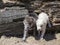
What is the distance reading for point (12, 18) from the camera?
24.2 ft

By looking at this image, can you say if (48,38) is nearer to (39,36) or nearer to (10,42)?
(39,36)

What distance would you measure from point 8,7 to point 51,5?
4.98 feet

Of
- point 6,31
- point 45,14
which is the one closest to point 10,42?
point 6,31

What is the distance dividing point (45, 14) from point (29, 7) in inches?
24.2

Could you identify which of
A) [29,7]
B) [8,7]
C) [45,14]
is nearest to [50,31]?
[45,14]

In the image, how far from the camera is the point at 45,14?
752cm

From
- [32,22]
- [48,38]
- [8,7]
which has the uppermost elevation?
[8,7]

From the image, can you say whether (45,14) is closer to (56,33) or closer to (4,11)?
(56,33)

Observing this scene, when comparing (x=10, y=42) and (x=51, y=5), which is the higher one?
(x=51, y=5)

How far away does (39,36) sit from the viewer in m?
7.59

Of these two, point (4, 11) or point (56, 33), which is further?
point (56, 33)

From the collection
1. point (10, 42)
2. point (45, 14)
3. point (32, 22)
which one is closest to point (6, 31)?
point (10, 42)

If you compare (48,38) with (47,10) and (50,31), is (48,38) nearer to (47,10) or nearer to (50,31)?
(50,31)

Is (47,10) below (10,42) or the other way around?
the other way around
